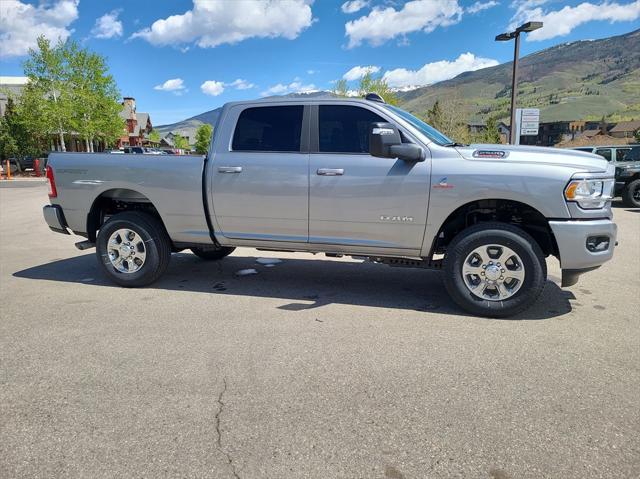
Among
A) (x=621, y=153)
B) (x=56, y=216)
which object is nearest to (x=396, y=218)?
(x=56, y=216)

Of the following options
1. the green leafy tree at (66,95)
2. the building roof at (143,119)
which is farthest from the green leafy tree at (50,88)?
the building roof at (143,119)

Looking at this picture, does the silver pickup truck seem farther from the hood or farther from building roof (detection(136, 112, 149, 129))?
building roof (detection(136, 112, 149, 129))

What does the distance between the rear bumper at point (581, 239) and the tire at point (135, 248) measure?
396 cm

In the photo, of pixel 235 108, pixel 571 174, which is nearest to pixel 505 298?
pixel 571 174

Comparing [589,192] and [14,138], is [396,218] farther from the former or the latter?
[14,138]

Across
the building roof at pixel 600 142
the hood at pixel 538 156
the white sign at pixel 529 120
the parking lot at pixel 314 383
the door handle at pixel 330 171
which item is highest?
the building roof at pixel 600 142

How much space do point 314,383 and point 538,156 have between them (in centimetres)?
269

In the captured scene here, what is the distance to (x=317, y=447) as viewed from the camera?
2.37 meters

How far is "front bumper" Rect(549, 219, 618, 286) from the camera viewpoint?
3.87 meters

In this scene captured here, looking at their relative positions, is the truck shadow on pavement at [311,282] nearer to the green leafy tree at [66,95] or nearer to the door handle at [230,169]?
the door handle at [230,169]

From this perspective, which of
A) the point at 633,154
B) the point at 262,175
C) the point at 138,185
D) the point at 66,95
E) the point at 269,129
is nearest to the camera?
the point at 262,175

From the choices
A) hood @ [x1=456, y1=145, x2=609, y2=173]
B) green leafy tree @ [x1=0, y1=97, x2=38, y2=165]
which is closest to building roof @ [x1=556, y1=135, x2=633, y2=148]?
green leafy tree @ [x1=0, y1=97, x2=38, y2=165]

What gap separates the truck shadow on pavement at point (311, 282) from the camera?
465cm

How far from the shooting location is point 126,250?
5219 millimetres
